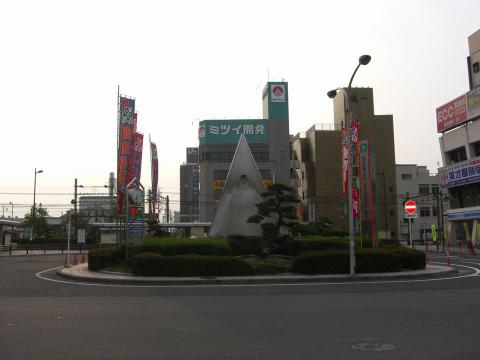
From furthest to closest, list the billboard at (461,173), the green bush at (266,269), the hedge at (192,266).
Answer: the billboard at (461,173) < the green bush at (266,269) < the hedge at (192,266)

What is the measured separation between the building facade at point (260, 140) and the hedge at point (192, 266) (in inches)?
2763

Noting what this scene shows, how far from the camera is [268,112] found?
9131 centimetres

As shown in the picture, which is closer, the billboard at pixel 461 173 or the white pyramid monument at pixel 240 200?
the white pyramid monument at pixel 240 200

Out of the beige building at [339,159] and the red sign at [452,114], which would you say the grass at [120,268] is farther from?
the beige building at [339,159]

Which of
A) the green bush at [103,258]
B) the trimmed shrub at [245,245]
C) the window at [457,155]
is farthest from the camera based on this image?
the window at [457,155]

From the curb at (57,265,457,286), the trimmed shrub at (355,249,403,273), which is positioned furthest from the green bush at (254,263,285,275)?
the trimmed shrub at (355,249,403,273)

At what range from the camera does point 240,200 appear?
29500mm

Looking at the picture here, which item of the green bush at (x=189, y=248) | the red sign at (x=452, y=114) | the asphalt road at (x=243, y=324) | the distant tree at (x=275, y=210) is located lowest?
the asphalt road at (x=243, y=324)

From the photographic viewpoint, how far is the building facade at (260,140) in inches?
3551

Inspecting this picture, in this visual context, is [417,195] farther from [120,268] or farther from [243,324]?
[243,324]

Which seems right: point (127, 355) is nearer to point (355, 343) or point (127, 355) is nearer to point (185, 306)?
point (355, 343)

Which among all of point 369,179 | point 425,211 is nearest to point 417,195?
point 425,211

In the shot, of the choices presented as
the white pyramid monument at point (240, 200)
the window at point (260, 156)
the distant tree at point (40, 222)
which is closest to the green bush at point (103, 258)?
the white pyramid monument at point (240, 200)

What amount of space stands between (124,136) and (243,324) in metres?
26.2
